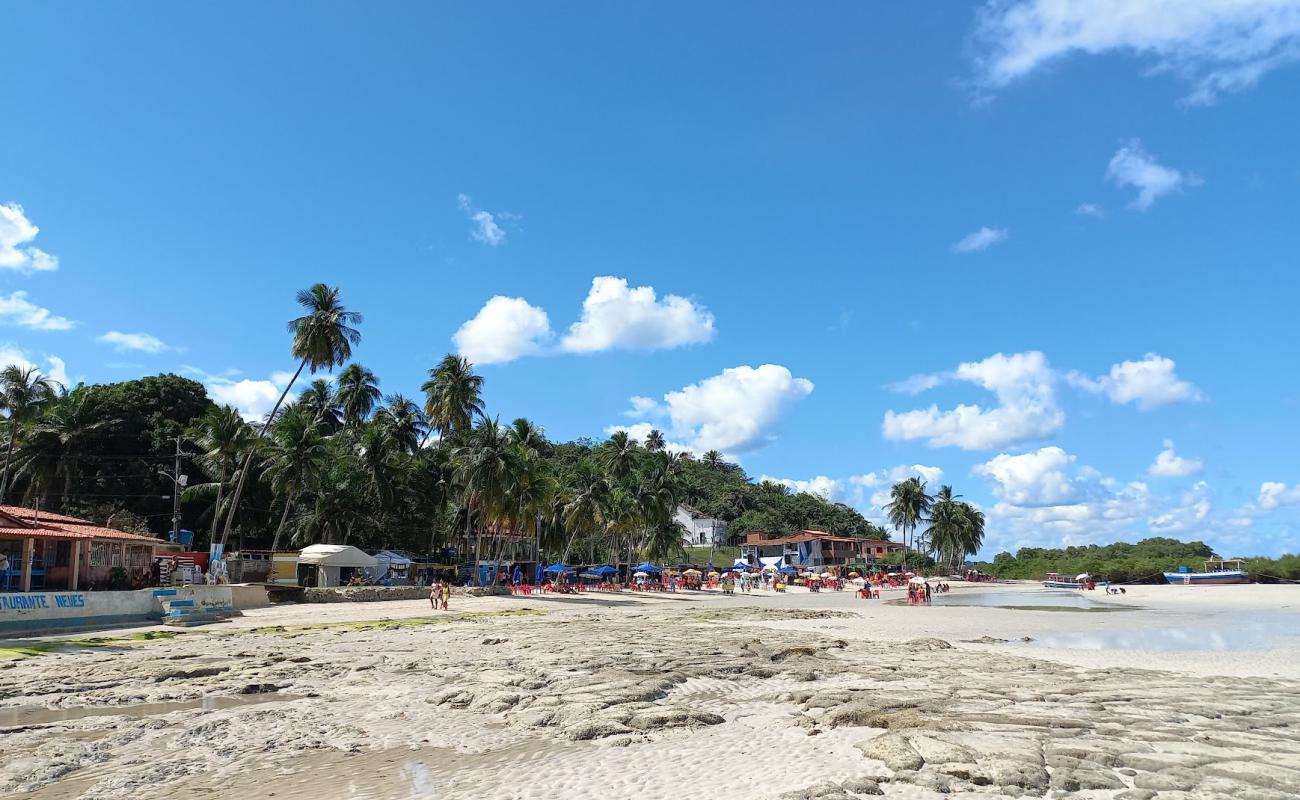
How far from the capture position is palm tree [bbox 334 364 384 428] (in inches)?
2879

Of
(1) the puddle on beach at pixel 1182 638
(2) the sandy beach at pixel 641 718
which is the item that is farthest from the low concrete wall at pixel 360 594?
(1) the puddle on beach at pixel 1182 638

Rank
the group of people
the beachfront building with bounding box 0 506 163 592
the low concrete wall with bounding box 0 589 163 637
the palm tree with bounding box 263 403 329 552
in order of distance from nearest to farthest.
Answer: the low concrete wall with bounding box 0 589 163 637 → the beachfront building with bounding box 0 506 163 592 → the group of people → the palm tree with bounding box 263 403 329 552

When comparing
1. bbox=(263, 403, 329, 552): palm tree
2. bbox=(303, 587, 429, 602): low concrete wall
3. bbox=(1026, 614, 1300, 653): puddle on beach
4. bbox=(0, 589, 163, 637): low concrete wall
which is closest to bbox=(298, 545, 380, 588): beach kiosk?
bbox=(303, 587, 429, 602): low concrete wall

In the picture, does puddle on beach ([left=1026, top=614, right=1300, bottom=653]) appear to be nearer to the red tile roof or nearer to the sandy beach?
the sandy beach

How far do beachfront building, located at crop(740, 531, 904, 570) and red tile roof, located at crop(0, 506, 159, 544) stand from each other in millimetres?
67689

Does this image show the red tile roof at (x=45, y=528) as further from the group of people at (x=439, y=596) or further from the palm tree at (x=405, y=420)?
the palm tree at (x=405, y=420)

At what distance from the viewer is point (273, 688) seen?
14531 mm

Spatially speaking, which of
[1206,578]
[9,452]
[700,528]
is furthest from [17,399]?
[1206,578]

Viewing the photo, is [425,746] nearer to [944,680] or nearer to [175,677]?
[175,677]

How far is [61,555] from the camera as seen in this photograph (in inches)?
1303

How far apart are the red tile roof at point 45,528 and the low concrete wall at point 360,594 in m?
8.10

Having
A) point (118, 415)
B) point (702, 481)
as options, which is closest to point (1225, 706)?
point (118, 415)

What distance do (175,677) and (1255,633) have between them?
32.9 m

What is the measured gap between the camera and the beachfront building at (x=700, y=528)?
358ft
